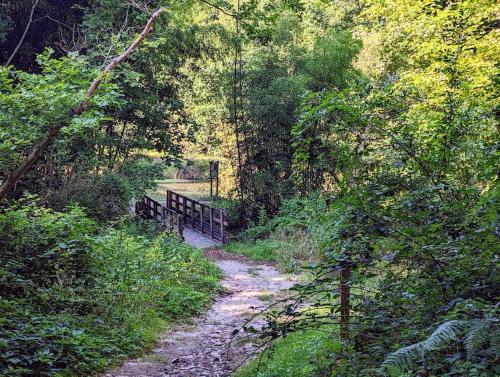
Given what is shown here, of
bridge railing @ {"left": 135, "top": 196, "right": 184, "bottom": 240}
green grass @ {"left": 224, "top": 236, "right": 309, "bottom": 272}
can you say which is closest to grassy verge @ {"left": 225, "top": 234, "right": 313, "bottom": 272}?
green grass @ {"left": 224, "top": 236, "right": 309, "bottom": 272}

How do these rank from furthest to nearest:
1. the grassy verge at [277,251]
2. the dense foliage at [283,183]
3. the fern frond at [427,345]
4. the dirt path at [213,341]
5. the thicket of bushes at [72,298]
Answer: the grassy verge at [277,251], the dirt path at [213,341], the thicket of bushes at [72,298], the dense foliage at [283,183], the fern frond at [427,345]

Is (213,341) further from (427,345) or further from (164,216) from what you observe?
(164,216)

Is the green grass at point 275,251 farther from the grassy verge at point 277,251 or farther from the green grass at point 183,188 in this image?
the green grass at point 183,188

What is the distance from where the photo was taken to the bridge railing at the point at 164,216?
14.0 metres

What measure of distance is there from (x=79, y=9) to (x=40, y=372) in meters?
11.1

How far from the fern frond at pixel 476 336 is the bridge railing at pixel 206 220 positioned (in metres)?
14.0

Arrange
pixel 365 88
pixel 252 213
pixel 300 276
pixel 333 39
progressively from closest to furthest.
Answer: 1. pixel 365 88
2. pixel 300 276
3. pixel 333 39
4. pixel 252 213

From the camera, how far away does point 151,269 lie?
329 inches

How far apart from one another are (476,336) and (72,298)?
5099mm

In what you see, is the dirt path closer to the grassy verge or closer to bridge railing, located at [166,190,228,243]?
the grassy verge

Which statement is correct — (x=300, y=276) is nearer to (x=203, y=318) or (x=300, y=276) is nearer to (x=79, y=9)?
(x=203, y=318)

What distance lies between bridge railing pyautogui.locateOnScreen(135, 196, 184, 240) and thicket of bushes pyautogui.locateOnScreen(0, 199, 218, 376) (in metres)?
5.19

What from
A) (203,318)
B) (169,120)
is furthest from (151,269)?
(169,120)

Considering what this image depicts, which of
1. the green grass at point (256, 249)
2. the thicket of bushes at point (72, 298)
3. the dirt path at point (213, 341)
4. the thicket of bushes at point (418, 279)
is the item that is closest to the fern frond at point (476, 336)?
the thicket of bushes at point (418, 279)
